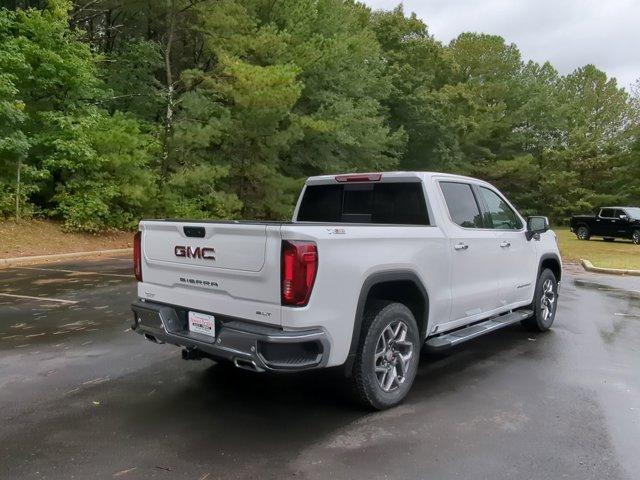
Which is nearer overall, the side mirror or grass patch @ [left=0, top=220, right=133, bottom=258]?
the side mirror

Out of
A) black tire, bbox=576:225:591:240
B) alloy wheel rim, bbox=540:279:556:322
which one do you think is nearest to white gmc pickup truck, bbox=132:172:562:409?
alloy wheel rim, bbox=540:279:556:322

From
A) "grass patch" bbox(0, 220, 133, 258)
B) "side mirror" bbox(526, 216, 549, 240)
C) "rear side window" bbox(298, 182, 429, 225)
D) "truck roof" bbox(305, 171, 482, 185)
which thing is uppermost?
"truck roof" bbox(305, 171, 482, 185)

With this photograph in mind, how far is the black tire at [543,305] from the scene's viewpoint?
258 inches

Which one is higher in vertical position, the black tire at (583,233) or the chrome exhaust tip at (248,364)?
the chrome exhaust tip at (248,364)

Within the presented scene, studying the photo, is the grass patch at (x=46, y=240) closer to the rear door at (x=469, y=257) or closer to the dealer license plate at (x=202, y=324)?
the dealer license plate at (x=202, y=324)

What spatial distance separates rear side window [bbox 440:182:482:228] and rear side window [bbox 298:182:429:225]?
34cm

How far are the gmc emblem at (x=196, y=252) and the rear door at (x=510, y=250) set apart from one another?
3077mm

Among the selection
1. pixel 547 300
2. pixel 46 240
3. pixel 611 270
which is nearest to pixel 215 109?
pixel 46 240

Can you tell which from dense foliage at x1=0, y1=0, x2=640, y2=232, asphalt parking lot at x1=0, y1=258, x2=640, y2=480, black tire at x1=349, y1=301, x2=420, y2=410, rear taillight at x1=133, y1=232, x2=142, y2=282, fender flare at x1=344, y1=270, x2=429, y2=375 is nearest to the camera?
asphalt parking lot at x1=0, y1=258, x2=640, y2=480

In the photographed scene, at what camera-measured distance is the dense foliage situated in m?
16.0

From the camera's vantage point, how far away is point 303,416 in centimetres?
392

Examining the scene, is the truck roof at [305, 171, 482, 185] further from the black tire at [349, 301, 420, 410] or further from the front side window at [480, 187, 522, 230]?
the black tire at [349, 301, 420, 410]

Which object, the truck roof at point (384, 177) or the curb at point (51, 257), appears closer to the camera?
the truck roof at point (384, 177)

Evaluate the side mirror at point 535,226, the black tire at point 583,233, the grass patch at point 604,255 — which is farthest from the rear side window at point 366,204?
the black tire at point 583,233
